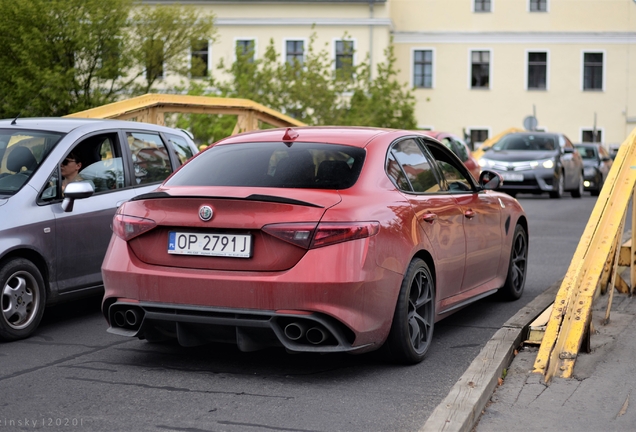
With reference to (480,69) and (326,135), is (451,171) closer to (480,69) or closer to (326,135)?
(326,135)

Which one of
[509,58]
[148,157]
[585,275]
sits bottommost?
[585,275]

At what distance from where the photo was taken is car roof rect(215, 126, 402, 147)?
634cm

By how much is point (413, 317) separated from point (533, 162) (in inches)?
788

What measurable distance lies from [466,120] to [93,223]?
166 ft

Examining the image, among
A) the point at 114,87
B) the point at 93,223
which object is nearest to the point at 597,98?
the point at 114,87

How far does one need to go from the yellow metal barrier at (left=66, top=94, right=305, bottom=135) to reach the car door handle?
5792mm

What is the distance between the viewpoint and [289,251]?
5477 mm

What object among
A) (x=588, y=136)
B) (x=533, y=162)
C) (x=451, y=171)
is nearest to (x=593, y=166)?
(x=533, y=162)

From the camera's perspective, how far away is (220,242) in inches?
221

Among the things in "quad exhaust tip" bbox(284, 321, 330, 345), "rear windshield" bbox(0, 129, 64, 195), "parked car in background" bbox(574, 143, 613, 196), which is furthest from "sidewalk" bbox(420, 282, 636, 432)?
"parked car in background" bbox(574, 143, 613, 196)

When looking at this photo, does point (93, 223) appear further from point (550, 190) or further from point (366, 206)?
point (550, 190)

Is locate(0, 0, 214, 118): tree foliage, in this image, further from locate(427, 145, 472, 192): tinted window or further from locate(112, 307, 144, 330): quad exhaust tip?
locate(112, 307, 144, 330): quad exhaust tip

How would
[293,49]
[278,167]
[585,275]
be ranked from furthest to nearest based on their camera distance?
[293,49], [585,275], [278,167]

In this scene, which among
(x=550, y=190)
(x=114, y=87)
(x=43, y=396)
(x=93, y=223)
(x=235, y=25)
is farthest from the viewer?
(x=235, y=25)
